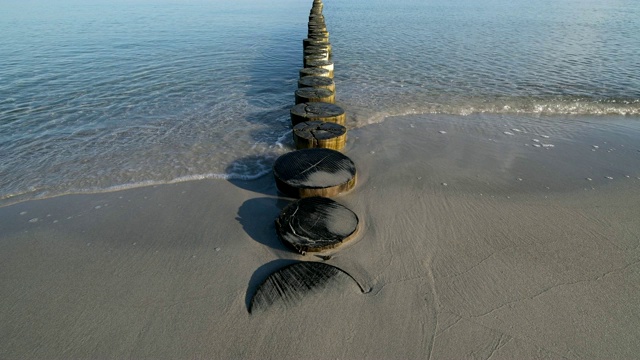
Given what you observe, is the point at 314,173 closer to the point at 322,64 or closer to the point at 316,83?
the point at 316,83

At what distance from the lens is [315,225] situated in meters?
4.57

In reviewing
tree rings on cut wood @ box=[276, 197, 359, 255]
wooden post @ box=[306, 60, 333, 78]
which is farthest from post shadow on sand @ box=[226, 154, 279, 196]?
wooden post @ box=[306, 60, 333, 78]

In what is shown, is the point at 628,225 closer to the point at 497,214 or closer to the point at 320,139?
the point at 497,214

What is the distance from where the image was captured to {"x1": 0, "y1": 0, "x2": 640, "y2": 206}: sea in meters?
7.12

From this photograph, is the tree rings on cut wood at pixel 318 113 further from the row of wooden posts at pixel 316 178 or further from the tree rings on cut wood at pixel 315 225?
the tree rings on cut wood at pixel 315 225

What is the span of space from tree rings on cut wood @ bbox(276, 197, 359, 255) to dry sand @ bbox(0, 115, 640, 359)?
220 mm

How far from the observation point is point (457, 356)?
326 centimetres

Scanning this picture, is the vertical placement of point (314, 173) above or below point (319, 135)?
below

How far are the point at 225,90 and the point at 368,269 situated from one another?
9.51 m

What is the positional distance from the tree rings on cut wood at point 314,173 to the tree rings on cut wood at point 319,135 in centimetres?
37

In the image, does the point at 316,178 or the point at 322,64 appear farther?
the point at 322,64

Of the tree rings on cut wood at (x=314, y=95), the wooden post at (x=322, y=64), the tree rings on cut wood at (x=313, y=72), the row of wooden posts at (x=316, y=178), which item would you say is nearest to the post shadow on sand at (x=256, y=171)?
the row of wooden posts at (x=316, y=178)

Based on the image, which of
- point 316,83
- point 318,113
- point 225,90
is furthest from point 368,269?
point 225,90

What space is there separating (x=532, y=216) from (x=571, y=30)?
2491 cm
